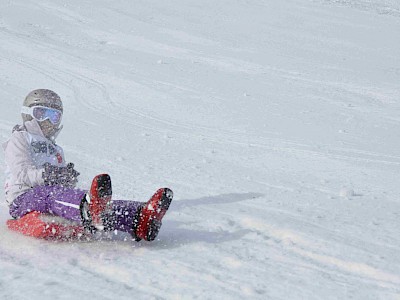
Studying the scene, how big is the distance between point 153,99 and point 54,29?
695cm

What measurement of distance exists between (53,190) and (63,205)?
0.16 meters

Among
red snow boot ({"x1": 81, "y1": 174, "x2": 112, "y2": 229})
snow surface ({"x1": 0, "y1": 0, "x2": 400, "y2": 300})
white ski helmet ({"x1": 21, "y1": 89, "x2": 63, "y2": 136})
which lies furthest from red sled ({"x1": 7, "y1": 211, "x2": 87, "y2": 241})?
white ski helmet ({"x1": 21, "y1": 89, "x2": 63, "y2": 136})

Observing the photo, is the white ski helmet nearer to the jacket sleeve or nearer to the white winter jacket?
the white winter jacket

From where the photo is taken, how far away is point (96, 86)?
11.6 m

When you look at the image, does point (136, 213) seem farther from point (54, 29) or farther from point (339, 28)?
point (339, 28)

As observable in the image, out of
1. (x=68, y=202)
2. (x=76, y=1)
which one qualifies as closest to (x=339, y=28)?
(x=76, y=1)

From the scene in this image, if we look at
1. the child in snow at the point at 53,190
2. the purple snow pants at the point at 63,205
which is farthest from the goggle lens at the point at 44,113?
the purple snow pants at the point at 63,205

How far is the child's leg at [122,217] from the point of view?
12.7 feet

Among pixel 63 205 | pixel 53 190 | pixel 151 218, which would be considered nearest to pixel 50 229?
pixel 63 205

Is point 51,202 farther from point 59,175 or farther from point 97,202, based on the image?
point 97,202

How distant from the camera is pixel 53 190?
4109 millimetres

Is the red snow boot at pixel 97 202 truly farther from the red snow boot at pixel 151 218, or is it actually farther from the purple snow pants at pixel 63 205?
the red snow boot at pixel 151 218

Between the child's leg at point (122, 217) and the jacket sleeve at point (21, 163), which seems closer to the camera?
the child's leg at point (122, 217)

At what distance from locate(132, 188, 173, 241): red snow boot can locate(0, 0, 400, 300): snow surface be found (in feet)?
0.32
